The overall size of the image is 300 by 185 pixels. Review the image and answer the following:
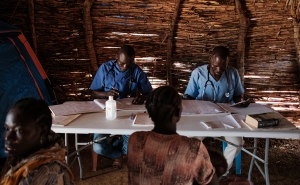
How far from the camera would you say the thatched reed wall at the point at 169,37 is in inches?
174

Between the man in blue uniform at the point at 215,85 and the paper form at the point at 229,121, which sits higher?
the man in blue uniform at the point at 215,85

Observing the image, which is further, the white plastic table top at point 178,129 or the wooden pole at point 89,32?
the wooden pole at point 89,32

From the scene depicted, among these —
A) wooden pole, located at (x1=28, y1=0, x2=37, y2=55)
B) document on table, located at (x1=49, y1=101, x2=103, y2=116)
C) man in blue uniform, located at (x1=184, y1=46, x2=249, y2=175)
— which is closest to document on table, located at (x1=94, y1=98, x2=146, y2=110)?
document on table, located at (x1=49, y1=101, x2=103, y2=116)

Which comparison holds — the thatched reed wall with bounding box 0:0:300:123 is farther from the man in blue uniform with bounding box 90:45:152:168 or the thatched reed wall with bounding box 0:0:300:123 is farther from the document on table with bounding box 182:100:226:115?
the document on table with bounding box 182:100:226:115

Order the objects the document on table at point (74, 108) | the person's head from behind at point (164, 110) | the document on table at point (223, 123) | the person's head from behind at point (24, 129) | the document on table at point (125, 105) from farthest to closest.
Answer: the document on table at point (125, 105) → the document on table at point (74, 108) → the document on table at point (223, 123) → the person's head from behind at point (164, 110) → the person's head from behind at point (24, 129)

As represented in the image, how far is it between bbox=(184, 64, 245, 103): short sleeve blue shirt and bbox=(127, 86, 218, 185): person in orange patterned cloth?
186 cm

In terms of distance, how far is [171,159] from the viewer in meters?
1.65

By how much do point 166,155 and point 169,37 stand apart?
307 centimetres

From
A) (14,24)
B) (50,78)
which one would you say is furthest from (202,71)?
(14,24)

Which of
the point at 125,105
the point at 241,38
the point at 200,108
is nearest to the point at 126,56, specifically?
the point at 125,105

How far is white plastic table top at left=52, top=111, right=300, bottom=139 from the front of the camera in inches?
95.2

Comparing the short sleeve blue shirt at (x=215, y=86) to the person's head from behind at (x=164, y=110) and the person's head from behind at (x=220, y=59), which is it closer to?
the person's head from behind at (x=220, y=59)

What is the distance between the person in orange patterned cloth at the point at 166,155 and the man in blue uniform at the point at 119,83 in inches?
65.3

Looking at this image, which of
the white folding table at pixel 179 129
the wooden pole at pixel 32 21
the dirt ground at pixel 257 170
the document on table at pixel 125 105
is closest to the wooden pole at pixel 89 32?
the wooden pole at pixel 32 21
